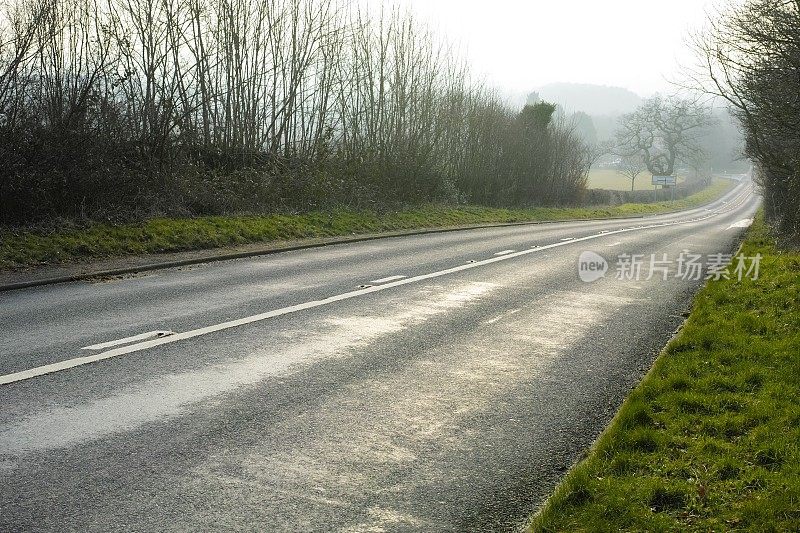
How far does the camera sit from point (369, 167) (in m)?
28.2

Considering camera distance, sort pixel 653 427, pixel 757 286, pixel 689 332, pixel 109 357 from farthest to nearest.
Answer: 1. pixel 757 286
2. pixel 689 332
3. pixel 109 357
4. pixel 653 427

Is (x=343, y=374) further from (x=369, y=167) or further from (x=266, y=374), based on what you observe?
(x=369, y=167)

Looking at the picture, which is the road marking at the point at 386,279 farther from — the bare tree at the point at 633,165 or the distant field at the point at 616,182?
the bare tree at the point at 633,165

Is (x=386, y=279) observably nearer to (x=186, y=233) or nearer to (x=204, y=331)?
(x=204, y=331)

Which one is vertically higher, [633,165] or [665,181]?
[633,165]

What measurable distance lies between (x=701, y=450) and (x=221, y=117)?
2095 cm

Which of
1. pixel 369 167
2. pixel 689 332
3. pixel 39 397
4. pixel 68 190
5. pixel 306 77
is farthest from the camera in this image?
pixel 369 167

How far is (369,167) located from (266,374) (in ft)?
72.8

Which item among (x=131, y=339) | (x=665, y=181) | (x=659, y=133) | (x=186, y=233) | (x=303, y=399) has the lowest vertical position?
(x=303, y=399)

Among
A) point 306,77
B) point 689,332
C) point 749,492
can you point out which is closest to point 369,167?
point 306,77

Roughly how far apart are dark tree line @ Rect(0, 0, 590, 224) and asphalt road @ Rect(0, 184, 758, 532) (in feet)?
16.7

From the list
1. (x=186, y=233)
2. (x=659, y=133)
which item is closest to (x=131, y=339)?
(x=186, y=233)

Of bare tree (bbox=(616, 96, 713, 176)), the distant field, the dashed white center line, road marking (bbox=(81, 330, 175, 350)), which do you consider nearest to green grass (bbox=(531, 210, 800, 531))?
road marking (bbox=(81, 330, 175, 350))

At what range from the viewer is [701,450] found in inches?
189
